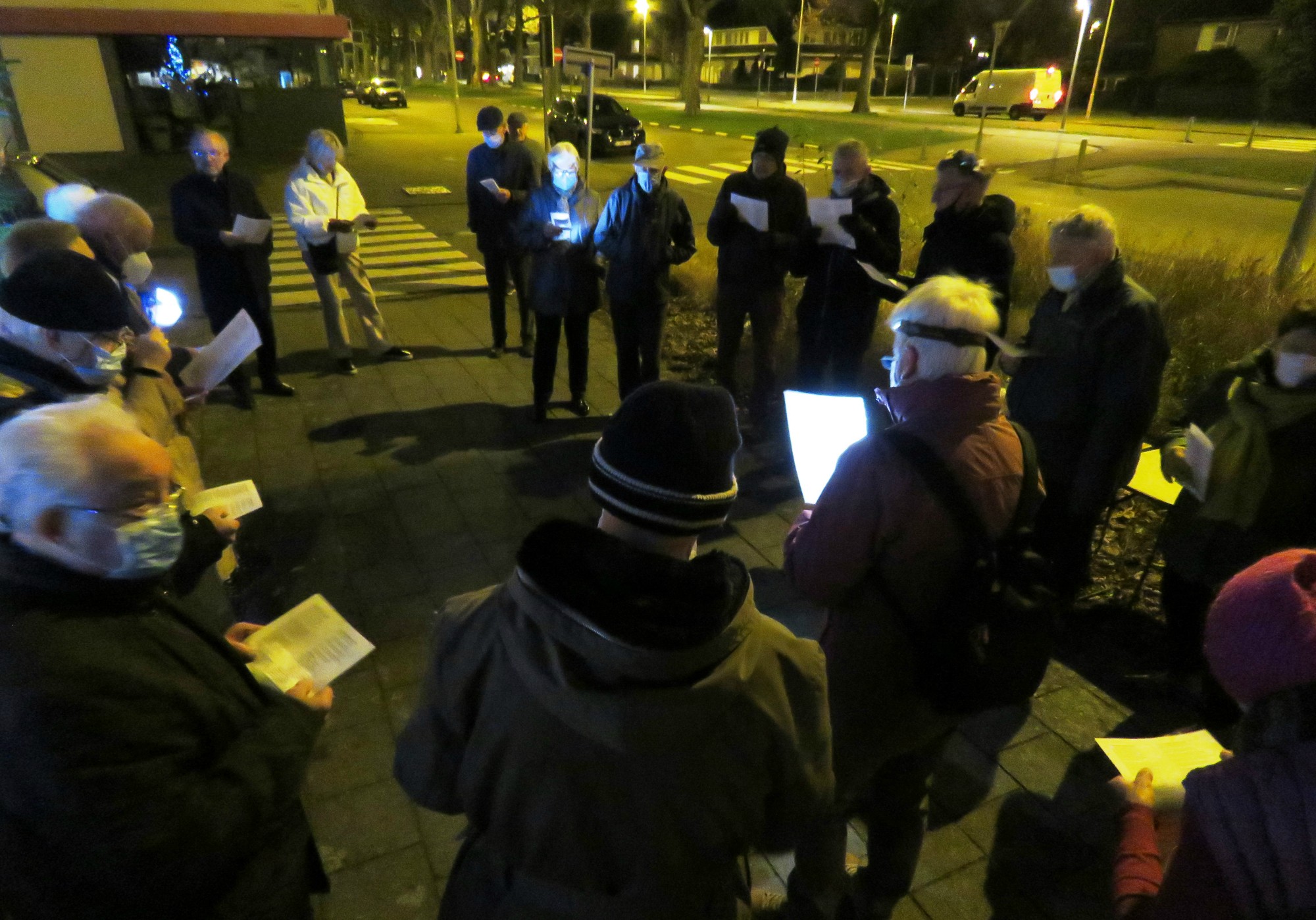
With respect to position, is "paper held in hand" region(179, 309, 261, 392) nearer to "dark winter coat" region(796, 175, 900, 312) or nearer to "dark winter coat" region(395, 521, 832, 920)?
Result: "dark winter coat" region(395, 521, 832, 920)

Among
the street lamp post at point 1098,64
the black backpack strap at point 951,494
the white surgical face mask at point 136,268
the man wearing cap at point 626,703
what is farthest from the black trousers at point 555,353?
the street lamp post at point 1098,64

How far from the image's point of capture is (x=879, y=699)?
2.07m

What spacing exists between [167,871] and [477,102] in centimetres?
4689

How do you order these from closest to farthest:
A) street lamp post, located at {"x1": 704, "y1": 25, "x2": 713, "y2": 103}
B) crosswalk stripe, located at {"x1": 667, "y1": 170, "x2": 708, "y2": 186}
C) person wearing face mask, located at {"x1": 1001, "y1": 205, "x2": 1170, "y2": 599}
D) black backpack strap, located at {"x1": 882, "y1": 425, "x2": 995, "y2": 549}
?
black backpack strap, located at {"x1": 882, "y1": 425, "x2": 995, "y2": 549} → person wearing face mask, located at {"x1": 1001, "y1": 205, "x2": 1170, "y2": 599} → crosswalk stripe, located at {"x1": 667, "y1": 170, "x2": 708, "y2": 186} → street lamp post, located at {"x1": 704, "y1": 25, "x2": 713, "y2": 103}

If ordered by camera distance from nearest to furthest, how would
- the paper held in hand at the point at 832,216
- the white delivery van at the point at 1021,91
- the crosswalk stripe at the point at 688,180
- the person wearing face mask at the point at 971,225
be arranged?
the person wearing face mask at the point at 971,225 → the paper held in hand at the point at 832,216 → the crosswalk stripe at the point at 688,180 → the white delivery van at the point at 1021,91

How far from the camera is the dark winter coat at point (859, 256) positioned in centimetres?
490

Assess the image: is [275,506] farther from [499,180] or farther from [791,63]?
[791,63]

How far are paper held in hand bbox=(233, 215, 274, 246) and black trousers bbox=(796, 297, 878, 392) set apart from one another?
3.67 m

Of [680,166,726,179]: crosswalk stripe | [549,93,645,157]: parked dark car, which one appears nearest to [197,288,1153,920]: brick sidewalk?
[680,166,726,179]: crosswalk stripe

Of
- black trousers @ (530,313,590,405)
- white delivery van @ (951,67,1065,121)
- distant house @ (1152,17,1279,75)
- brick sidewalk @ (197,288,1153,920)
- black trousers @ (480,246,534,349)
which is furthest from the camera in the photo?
distant house @ (1152,17,1279,75)

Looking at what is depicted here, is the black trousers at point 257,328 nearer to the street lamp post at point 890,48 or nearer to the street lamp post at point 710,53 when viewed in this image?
the street lamp post at point 890,48

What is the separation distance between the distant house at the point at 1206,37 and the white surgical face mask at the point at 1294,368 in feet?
143

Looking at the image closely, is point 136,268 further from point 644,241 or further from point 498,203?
point 498,203

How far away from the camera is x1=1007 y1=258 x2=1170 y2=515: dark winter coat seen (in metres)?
3.12
